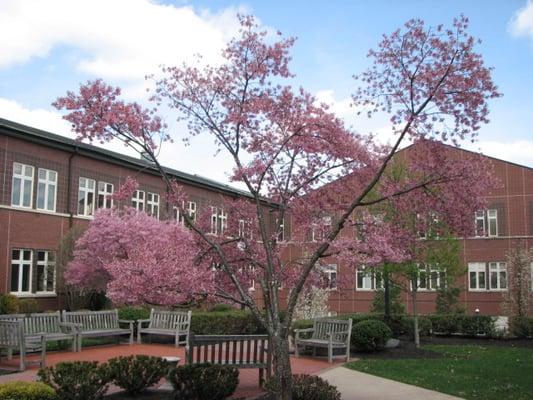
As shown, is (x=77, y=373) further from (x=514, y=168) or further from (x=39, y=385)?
(x=514, y=168)

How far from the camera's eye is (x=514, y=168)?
35.1 m

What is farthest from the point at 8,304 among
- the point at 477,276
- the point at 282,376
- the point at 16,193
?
the point at 477,276

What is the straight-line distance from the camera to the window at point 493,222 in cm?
3509

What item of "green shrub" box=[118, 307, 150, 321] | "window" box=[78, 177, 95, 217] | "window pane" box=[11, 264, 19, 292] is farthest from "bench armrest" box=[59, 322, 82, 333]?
"window" box=[78, 177, 95, 217]

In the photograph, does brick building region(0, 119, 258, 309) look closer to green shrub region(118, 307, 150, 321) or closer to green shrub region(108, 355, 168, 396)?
green shrub region(118, 307, 150, 321)

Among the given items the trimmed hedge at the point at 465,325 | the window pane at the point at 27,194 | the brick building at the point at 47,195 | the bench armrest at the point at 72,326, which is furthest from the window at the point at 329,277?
the window pane at the point at 27,194

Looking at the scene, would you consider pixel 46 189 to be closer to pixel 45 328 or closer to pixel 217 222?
pixel 45 328

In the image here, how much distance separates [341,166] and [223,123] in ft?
5.70

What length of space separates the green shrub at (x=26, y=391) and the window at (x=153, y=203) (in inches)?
912

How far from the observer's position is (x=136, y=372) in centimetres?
823

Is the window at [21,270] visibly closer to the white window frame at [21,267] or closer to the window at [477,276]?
the white window frame at [21,267]

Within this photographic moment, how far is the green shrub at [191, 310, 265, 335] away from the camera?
1648cm

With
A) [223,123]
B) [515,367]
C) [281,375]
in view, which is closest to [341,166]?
[223,123]

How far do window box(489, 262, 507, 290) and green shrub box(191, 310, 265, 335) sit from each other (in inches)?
831
